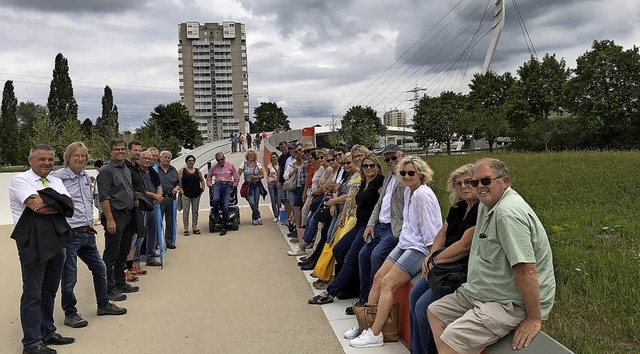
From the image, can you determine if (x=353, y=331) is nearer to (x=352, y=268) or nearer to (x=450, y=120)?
(x=352, y=268)

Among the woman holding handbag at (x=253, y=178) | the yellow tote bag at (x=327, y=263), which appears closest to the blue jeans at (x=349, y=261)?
the yellow tote bag at (x=327, y=263)

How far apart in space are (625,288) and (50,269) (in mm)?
5358

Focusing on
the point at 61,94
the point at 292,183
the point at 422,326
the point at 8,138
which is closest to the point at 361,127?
the point at 61,94

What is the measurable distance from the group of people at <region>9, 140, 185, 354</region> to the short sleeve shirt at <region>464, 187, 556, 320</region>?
3400mm

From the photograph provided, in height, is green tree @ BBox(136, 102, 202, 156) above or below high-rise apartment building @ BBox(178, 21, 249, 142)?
below

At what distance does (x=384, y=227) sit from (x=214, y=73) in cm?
14885

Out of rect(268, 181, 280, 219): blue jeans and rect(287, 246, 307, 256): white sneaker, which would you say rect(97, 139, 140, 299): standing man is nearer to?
rect(287, 246, 307, 256): white sneaker

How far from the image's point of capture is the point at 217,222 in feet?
35.0

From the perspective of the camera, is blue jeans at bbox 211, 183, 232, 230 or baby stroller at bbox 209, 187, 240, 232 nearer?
blue jeans at bbox 211, 183, 232, 230

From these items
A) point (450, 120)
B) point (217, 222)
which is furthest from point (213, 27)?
point (217, 222)

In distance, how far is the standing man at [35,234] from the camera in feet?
13.4

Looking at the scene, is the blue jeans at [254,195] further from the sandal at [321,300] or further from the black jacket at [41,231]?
the black jacket at [41,231]

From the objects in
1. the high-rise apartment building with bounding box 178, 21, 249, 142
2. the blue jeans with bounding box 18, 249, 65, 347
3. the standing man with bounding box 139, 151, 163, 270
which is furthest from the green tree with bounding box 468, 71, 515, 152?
the high-rise apartment building with bounding box 178, 21, 249, 142

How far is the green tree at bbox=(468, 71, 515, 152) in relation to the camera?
183 feet
